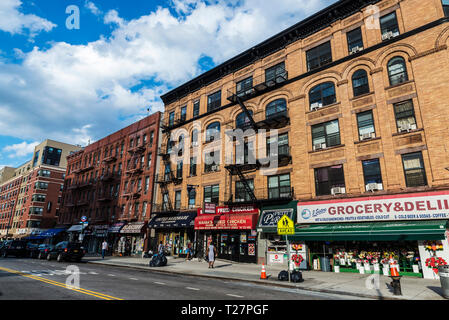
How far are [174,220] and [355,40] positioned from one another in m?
22.3

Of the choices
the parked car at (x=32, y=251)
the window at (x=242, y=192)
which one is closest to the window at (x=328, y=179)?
the window at (x=242, y=192)

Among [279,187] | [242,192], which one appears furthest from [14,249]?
[279,187]

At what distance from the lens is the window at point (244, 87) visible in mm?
25703

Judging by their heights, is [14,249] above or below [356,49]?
below

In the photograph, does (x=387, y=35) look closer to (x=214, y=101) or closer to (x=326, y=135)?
(x=326, y=135)

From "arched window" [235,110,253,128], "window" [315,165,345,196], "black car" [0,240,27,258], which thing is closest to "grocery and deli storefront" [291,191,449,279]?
"window" [315,165,345,196]

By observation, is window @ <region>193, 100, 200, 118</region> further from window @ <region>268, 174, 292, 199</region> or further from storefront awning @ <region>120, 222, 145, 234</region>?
storefront awning @ <region>120, 222, 145, 234</region>

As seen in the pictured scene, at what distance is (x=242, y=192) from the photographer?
2386 cm

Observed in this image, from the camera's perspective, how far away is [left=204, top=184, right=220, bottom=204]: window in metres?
25.9

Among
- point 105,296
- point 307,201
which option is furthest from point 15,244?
point 307,201

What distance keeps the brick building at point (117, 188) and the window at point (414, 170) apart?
2540cm

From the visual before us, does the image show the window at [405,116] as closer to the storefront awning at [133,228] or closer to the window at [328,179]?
the window at [328,179]

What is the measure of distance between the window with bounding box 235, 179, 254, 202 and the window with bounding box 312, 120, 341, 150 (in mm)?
6387
